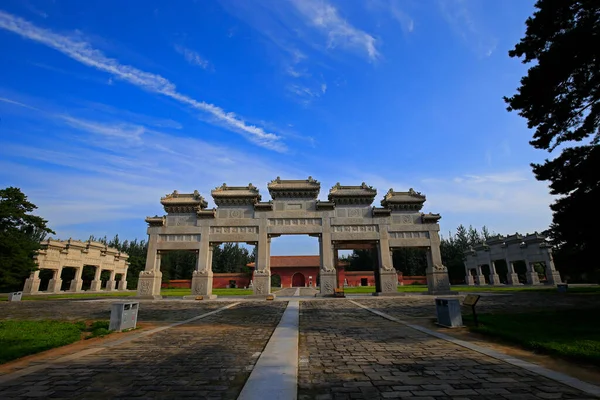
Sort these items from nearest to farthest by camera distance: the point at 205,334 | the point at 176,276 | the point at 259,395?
the point at 259,395 < the point at 205,334 < the point at 176,276

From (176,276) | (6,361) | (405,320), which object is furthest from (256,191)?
(176,276)

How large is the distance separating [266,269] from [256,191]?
251 inches

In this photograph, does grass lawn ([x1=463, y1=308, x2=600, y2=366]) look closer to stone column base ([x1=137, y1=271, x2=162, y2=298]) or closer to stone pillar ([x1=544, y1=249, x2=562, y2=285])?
stone column base ([x1=137, y1=271, x2=162, y2=298])

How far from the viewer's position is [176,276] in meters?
60.7

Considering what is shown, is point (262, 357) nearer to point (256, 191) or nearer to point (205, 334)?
point (205, 334)

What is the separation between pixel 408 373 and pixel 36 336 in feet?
30.5

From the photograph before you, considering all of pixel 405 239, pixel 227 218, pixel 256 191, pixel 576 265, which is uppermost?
pixel 256 191

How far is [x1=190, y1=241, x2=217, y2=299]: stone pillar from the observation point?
74.4 ft

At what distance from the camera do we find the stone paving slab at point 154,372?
3974 millimetres

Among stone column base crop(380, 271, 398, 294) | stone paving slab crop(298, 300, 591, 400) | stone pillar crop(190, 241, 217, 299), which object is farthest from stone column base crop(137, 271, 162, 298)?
stone paving slab crop(298, 300, 591, 400)

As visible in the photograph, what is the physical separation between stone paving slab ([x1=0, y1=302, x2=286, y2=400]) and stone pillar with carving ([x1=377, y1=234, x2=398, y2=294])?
57.4 feet

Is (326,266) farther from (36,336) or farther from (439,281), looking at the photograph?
(36,336)

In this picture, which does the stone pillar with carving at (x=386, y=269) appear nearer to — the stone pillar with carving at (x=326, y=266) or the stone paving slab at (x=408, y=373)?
the stone pillar with carving at (x=326, y=266)

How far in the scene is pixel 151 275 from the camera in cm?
2331
